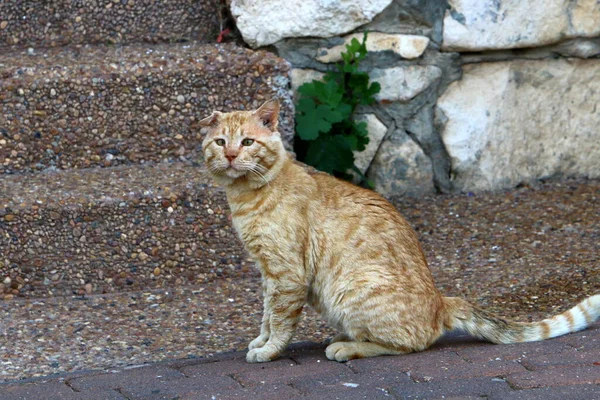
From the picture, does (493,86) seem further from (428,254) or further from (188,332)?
(188,332)

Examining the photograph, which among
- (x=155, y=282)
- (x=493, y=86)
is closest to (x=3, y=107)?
(x=155, y=282)

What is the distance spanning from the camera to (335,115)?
5078 millimetres

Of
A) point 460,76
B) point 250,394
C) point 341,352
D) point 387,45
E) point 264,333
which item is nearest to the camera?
point 250,394

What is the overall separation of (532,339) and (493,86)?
219 centimetres

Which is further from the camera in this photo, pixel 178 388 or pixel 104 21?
pixel 104 21

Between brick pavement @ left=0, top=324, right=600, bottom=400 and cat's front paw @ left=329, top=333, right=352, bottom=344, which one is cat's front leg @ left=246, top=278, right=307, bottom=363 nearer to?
brick pavement @ left=0, top=324, right=600, bottom=400

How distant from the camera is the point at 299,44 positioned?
5273 mm

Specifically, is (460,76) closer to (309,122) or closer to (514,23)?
(514,23)

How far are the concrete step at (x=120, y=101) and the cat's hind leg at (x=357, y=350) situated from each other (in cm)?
176

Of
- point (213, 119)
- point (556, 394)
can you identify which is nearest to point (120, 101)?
point (213, 119)

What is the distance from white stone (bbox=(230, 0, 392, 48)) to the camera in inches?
204

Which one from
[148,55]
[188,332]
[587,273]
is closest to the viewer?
[188,332]

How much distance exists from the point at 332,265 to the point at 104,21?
2.51 m

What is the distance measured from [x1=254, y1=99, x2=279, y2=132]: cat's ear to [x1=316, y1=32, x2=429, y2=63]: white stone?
1.67m
